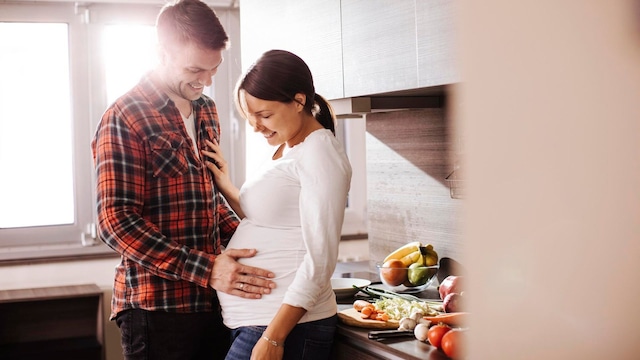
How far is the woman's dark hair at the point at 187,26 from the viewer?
1.56 metres

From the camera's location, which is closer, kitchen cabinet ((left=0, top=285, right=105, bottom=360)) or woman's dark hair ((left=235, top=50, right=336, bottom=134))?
woman's dark hair ((left=235, top=50, right=336, bottom=134))

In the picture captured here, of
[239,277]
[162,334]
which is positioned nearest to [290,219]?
[239,277]

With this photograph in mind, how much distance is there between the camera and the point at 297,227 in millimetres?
1510

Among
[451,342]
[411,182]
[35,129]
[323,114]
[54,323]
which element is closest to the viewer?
[451,342]

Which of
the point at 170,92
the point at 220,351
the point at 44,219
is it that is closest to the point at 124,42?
the point at 44,219

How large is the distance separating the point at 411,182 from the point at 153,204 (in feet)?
3.47

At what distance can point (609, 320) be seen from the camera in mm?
222

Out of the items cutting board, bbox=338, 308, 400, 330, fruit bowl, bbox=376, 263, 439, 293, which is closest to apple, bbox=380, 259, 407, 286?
fruit bowl, bbox=376, 263, 439, 293

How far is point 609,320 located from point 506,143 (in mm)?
65

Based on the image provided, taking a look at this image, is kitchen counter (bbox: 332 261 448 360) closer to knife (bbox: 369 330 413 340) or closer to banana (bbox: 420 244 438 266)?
knife (bbox: 369 330 413 340)

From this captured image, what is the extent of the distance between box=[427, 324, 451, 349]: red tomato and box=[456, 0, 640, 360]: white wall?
1308 millimetres

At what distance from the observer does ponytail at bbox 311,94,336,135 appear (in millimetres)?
1636

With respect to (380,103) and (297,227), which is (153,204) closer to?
(297,227)

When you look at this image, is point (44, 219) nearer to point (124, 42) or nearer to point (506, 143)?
point (124, 42)
